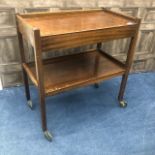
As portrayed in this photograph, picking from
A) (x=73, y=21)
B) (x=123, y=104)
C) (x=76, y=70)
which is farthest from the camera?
(x=123, y=104)

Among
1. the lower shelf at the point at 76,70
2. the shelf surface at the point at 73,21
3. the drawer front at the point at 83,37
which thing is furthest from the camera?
the lower shelf at the point at 76,70

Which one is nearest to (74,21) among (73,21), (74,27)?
(73,21)

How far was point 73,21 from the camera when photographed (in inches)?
54.3

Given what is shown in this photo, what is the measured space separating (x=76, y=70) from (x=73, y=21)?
350 millimetres

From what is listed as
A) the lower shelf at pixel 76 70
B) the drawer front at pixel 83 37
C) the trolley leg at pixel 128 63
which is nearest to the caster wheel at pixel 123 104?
the trolley leg at pixel 128 63

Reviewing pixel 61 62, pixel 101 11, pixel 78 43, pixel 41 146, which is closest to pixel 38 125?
pixel 41 146

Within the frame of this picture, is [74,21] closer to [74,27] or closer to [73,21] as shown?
[73,21]

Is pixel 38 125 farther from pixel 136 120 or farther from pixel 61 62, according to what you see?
pixel 136 120

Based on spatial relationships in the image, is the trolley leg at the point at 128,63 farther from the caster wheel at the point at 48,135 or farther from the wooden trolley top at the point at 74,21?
the caster wheel at the point at 48,135

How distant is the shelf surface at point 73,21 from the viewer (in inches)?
48.0

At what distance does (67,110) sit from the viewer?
169 cm

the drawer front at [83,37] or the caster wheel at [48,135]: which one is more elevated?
the drawer front at [83,37]

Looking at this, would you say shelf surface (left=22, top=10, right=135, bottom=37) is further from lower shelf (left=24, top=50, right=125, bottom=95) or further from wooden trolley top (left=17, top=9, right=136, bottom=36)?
lower shelf (left=24, top=50, right=125, bottom=95)

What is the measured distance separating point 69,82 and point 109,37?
0.39 metres
